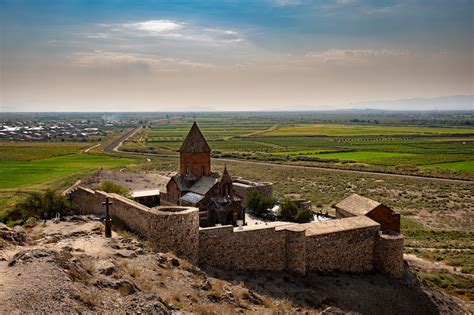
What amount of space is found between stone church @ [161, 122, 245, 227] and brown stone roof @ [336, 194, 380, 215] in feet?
18.5

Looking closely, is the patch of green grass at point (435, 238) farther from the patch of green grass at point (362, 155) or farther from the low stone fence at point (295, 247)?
the patch of green grass at point (362, 155)

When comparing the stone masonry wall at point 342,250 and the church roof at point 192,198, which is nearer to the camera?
the stone masonry wall at point 342,250

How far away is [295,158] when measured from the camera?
A: 71.4 meters

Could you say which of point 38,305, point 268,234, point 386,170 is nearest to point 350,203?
point 268,234

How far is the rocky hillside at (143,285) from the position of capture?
417 inches

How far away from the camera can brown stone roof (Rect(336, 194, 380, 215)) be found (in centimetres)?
2288

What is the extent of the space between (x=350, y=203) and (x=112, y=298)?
1577 cm

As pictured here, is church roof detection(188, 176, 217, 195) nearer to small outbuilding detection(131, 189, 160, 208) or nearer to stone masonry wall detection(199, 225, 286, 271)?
small outbuilding detection(131, 189, 160, 208)

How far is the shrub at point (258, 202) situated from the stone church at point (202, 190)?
3.30 metres

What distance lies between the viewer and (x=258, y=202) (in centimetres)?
2895

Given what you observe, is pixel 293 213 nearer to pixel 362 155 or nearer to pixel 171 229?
pixel 171 229

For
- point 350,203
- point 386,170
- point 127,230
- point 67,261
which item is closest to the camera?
point 67,261

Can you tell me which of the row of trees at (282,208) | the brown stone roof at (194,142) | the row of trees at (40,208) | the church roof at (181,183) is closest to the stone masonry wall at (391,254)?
the row of trees at (282,208)

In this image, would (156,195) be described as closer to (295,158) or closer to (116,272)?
(116,272)
